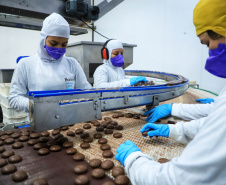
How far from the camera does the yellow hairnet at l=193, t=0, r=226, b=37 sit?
64 cm

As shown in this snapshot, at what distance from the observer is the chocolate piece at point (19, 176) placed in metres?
0.72

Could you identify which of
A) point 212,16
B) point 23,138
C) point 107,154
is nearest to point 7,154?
point 23,138

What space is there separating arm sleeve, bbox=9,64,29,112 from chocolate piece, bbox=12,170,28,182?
2.89 ft

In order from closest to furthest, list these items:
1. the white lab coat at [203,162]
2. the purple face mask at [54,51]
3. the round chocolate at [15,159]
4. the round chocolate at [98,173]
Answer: the white lab coat at [203,162]
the round chocolate at [98,173]
the round chocolate at [15,159]
the purple face mask at [54,51]

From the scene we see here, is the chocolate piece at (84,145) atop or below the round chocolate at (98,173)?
atop

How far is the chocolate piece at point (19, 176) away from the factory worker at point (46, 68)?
88 centimetres

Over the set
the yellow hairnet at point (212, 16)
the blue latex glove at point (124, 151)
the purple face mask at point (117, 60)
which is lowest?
the blue latex glove at point (124, 151)

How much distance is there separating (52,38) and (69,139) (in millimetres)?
1008

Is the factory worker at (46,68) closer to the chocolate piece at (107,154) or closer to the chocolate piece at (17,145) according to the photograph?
the chocolate piece at (17,145)

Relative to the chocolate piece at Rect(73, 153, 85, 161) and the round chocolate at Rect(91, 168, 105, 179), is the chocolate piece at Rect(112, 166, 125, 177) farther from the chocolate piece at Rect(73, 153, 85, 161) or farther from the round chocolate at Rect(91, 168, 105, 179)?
the chocolate piece at Rect(73, 153, 85, 161)

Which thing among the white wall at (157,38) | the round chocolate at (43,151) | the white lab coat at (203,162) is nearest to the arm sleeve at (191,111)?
the white lab coat at (203,162)

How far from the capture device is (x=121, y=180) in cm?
72

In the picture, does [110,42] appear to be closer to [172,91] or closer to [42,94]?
[172,91]

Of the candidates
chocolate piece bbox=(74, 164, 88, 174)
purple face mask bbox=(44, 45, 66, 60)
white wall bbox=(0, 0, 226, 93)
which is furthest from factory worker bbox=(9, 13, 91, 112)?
white wall bbox=(0, 0, 226, 93)
